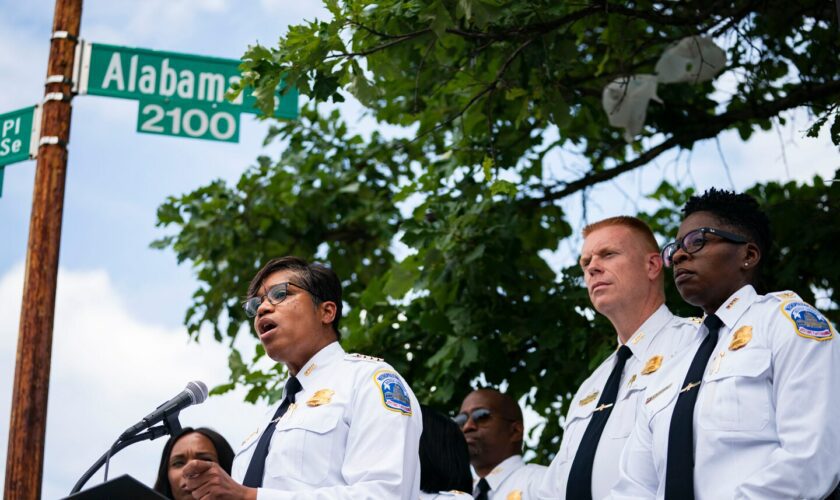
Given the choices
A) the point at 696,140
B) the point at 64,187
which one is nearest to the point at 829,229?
the point at 696,140

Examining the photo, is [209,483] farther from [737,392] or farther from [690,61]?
[690,61]

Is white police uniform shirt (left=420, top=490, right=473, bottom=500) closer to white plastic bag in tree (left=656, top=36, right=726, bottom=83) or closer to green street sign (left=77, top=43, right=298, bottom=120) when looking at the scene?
green street sign (left=77, top=43, right=298, bottom=120)

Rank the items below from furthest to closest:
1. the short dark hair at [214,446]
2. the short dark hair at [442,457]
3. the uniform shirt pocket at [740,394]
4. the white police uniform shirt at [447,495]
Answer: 1. the short dark hair at [214,446]
2. the short dark hair at [442,457]
3. the white police uniform shirt at [447,495]
4. the uniform shirt pocket at [740,394]

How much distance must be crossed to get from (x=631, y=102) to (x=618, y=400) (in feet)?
10.8

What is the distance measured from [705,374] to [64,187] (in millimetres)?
4310

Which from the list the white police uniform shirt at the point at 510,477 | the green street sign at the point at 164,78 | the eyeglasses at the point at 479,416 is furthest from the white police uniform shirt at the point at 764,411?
the green street sign at the point at 164,78

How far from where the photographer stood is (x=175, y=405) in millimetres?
4145

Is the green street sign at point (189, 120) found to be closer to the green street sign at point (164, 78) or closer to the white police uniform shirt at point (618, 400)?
the green street sign at point (164, 78)

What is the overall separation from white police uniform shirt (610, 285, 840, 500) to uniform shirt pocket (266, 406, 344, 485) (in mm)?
1041

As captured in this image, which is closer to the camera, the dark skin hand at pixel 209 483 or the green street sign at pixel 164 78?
the dark skin hand at pixel 209 483

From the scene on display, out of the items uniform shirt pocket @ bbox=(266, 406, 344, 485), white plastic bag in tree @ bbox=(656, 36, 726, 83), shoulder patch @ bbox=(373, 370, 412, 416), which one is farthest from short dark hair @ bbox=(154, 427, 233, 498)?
white plastic bag in tree @ bbox=(656, 36, 726, 83)

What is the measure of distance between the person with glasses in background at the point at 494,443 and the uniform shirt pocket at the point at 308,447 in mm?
2217

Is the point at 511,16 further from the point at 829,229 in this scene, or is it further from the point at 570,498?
the point at 570,498

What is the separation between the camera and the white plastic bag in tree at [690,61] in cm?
733
